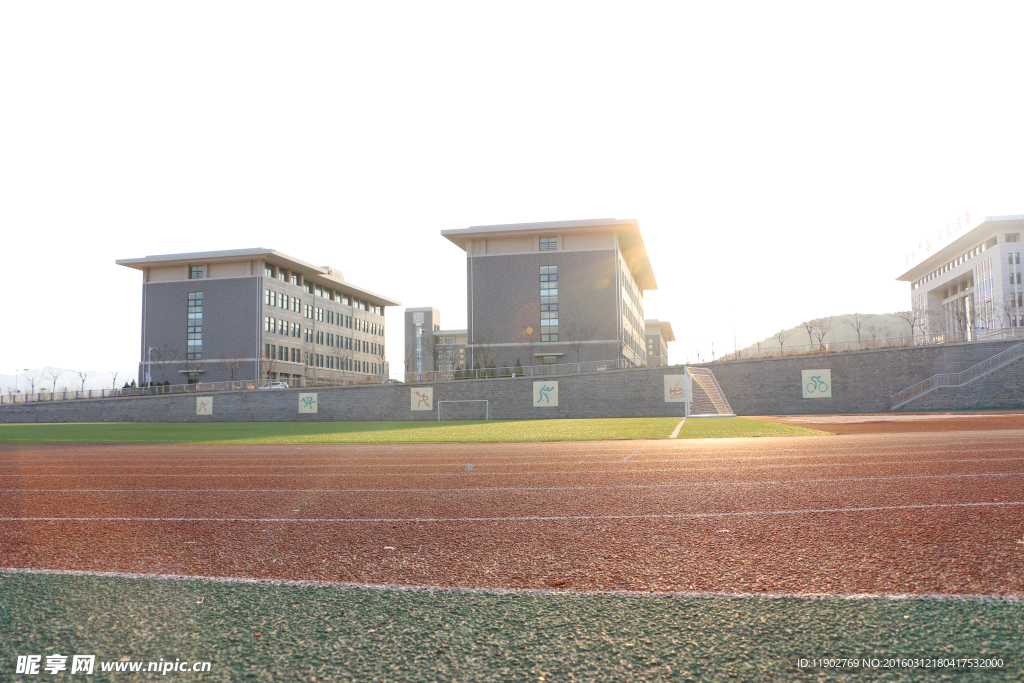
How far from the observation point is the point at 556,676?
3.25 meters

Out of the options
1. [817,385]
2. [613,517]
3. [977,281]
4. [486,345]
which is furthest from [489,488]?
[977,281]

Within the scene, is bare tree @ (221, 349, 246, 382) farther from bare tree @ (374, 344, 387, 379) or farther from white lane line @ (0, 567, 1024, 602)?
white lane line @ (0, 567, 1024, 602)

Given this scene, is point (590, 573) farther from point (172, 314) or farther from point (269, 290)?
point (172, 314)

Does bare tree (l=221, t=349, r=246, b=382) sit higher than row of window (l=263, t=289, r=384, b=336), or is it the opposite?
row of window (l=263, t=289, r=384, b=336)

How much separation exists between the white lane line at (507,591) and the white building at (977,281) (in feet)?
263

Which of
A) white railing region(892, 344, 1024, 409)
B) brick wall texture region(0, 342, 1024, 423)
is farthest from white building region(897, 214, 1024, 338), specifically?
brick wall texture region(0, 342, 1024, 423)

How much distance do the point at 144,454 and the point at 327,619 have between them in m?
18.9

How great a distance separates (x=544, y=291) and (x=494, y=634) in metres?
68.7

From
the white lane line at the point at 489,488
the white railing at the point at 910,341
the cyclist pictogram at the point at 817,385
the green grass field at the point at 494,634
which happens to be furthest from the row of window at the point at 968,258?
the green grass field at the point at 494,634

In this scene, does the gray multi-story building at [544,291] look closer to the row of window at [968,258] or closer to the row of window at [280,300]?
the row of window at [280,300]

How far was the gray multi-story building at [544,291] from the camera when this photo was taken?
70.5 meters

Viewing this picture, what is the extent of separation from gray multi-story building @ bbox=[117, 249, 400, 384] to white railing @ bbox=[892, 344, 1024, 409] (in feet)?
190

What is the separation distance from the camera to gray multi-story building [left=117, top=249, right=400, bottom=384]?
3137 inches

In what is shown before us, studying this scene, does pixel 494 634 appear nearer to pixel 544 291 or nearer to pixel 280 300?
pixel 544 291
